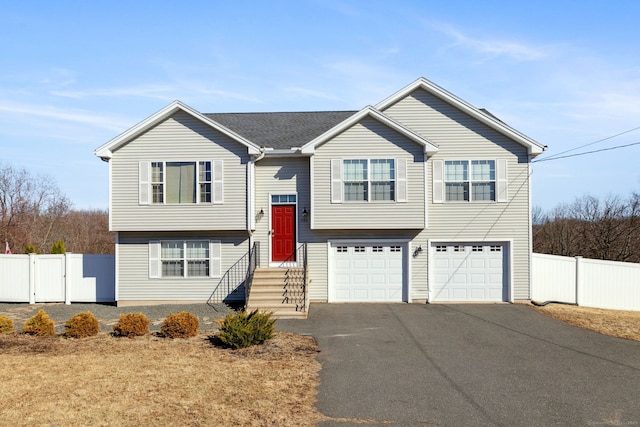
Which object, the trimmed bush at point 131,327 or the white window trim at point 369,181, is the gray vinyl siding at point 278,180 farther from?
the trimmed bush at point 131,327

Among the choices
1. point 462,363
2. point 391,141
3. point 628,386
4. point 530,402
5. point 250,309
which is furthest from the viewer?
point 391,141

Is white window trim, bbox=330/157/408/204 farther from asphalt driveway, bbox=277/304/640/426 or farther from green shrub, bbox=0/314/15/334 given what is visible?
green shrub, bbox=0/314/15/334

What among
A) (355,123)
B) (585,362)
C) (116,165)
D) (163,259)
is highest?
(355,123)

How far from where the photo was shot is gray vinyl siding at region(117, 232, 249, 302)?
64.3 feet

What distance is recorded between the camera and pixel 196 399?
859 centimetres

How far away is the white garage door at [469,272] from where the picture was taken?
19.9m

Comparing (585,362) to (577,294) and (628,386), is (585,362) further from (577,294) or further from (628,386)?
(577,294)

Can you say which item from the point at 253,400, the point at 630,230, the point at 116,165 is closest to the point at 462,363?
the point at 253,400

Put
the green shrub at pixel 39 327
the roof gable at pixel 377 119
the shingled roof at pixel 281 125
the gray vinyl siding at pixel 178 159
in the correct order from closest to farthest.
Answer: the green shrub at pixel 39 327
the roof gable at pixel 377 119
the gray vinyl siding at pixel 178 159
the shingled roof at pixel 281 125

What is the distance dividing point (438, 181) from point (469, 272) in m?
3.29

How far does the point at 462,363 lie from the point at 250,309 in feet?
25.0

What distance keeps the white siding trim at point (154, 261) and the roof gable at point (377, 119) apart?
5.94 metres

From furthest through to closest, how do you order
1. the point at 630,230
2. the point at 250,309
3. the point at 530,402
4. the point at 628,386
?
the point at 630,230, the point at 250,309, the point at 628,386, the point at 530,402

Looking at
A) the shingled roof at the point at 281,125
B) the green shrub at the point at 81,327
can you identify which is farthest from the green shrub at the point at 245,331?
the shingled roof at the point at 281,125
